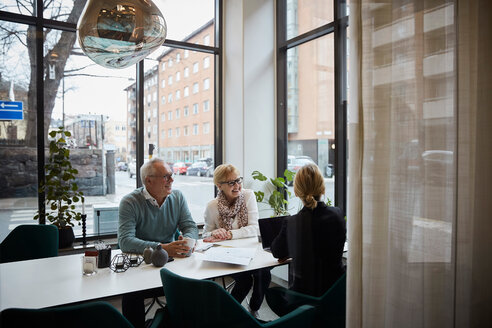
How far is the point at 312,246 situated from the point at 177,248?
0.87 meters

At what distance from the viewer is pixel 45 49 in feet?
11.4

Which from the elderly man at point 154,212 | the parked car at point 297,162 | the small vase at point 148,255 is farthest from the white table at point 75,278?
the parked car at point 297,162

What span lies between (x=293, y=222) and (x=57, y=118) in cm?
291

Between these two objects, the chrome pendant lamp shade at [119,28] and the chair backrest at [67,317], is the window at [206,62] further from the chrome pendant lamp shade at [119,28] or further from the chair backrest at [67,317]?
the chair backrest at [67,317]

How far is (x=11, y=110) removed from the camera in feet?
11.0

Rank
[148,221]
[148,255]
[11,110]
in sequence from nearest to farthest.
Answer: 1. [148,255]
2. [148,221]
3. [11,110]

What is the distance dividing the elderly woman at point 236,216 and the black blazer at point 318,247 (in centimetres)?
89

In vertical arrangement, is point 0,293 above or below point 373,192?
below

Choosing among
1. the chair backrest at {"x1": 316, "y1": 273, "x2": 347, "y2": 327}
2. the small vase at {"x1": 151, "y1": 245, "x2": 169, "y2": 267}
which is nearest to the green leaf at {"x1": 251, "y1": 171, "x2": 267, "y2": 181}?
the small vase at {"x1": 151, "y1": 245, "x2": 169, "y2": 267}

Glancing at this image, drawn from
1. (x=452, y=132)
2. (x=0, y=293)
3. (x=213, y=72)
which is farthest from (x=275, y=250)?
(x=213, y=72)

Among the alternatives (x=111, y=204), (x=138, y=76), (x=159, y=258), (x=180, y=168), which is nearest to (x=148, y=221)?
(x=159, y=258)

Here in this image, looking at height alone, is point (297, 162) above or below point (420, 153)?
below

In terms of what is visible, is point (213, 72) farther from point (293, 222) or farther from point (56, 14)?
point (293, 222)

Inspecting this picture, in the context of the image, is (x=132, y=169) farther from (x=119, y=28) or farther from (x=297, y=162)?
(x=119, y=28)
